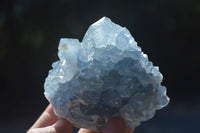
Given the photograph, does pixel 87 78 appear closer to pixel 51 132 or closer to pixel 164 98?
pixel 51 132

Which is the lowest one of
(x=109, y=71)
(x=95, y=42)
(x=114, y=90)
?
(x=114, y=90)

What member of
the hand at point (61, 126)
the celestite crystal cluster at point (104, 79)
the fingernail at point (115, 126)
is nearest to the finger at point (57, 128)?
the hand at point (61, 126)

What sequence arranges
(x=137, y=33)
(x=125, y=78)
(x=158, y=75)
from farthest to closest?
1. (x=137, y=33)
2. (x=158, y=75)
3. (x=125, y=78)

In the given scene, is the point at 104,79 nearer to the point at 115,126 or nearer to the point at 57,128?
the point at 115,126

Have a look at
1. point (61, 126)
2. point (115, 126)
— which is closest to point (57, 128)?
point (61, 126)

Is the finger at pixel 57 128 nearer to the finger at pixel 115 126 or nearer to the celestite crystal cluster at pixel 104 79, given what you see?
the celestite crystal cluster at pixel 104 79

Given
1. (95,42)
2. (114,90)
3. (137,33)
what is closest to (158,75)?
(114,90)

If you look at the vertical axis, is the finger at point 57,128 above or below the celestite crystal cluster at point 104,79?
below
